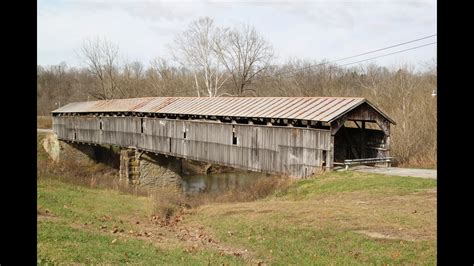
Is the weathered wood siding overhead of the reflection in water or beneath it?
overhead

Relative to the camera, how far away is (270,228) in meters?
12.4

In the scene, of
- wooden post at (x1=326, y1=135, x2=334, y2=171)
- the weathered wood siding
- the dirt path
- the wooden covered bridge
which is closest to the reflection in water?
the wooden covered bridge

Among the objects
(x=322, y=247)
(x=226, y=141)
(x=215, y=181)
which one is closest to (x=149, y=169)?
(x=215, y=181)

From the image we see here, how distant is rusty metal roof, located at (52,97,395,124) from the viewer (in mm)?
19469

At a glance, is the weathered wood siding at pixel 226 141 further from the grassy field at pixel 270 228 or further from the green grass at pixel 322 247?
the green grass at pixel 322 247

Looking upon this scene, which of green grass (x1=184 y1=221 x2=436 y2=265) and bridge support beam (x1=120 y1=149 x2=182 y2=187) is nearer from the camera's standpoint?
green grass (x1=184 y1=221 x2=436 y2=265)

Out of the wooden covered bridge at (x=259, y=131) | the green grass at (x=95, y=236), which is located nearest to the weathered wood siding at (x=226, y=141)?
the wooden covered bridge at (x=259, y=131)

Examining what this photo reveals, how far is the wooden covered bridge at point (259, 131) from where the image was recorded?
1950 cm

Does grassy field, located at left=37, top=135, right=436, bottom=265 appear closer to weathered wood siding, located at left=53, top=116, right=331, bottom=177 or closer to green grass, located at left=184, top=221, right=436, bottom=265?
green grass, located at left=184, top=221, right=436, bottom=265

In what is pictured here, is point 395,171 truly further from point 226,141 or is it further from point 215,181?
point 215,181

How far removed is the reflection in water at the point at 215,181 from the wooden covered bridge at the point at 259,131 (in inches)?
214

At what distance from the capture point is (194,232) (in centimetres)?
1345

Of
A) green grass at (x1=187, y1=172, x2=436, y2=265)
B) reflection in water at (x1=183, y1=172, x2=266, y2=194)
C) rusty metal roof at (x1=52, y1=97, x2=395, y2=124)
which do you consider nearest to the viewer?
green grass at (x1=187, y1=172, x2=436, y2=265)
